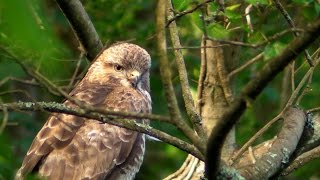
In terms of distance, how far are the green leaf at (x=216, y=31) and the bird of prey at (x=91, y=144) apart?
1311 mm

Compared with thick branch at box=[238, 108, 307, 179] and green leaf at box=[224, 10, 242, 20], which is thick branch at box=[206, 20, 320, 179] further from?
green leaf at box=[224, 10, 242, 20]

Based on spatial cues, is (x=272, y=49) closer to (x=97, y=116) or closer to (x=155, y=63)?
(x=97, y=116)

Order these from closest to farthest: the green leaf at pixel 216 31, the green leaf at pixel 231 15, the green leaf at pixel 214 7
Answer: the green leaf at pixel 216 31 < the green leaf at pixel 231 15 < the green leaf at pixel 214 7

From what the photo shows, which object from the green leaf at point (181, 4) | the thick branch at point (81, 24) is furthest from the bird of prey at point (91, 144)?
the green leaf at point (181, 4)

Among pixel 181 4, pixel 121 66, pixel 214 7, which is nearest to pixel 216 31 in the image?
pixel 181 4

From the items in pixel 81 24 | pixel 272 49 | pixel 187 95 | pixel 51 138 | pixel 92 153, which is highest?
pixel 81 24

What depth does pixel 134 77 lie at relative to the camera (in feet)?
20.1

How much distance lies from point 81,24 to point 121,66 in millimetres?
1655

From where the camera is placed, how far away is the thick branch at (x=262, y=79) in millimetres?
2158

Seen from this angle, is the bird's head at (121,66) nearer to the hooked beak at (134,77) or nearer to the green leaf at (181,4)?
the hooked beak at (134,77)

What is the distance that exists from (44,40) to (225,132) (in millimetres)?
1331

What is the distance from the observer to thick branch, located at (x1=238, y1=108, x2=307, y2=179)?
3.42 m

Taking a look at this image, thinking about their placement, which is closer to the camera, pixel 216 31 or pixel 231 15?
pixel 216 31

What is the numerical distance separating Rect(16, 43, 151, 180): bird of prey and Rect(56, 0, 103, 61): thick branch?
1.49ft
